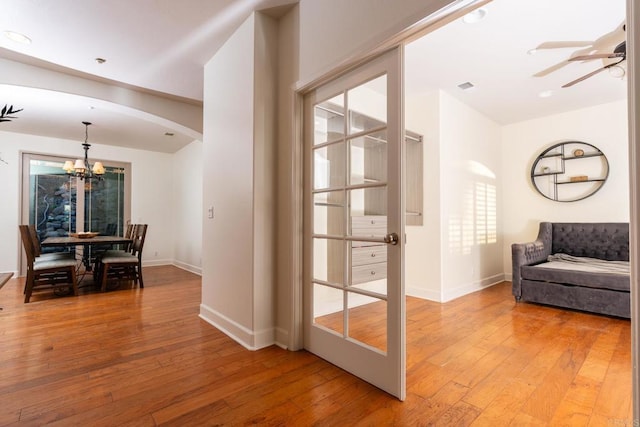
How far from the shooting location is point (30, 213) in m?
5.93

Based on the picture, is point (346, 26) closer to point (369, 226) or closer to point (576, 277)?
point (369, 226)

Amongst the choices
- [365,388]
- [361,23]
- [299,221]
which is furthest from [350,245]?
[361,23]

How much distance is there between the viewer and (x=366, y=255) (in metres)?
2.14

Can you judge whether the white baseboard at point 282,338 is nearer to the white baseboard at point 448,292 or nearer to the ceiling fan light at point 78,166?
the white baseboard at point 448,292

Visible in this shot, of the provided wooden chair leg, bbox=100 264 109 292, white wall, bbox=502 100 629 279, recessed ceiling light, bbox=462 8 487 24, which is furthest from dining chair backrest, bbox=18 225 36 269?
white wall, bbox=502 100 629 279

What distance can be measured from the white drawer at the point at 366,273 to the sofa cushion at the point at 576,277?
110 inches

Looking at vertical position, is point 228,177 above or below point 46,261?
above

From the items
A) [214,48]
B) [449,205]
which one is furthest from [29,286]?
[449,205]

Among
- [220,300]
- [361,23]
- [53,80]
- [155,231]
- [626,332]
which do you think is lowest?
[626,332]

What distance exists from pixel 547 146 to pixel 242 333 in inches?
208

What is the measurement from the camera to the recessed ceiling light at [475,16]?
8.18ft

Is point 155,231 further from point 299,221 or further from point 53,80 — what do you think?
point 299,221

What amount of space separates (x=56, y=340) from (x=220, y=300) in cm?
Result: 134

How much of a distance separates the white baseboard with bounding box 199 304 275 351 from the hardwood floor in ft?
0.21
